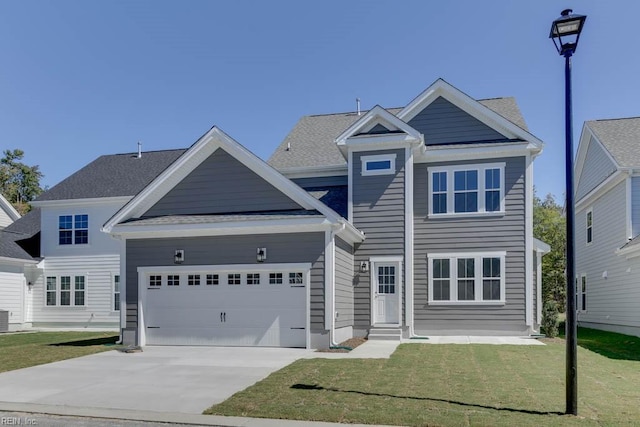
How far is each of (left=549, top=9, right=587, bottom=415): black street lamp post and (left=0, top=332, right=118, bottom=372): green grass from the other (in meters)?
10.7

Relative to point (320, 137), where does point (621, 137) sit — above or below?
below

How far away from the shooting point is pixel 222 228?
14.7 m

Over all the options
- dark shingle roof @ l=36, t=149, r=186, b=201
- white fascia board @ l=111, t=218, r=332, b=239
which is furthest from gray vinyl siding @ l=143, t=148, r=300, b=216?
dark shingle roof @ l=36, t=149, r=186, b=201

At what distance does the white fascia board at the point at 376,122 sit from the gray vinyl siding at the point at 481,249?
6.41 ft

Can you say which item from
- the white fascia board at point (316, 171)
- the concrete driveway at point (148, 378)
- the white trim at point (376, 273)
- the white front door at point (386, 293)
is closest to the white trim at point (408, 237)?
the white trim at point (376, 273)

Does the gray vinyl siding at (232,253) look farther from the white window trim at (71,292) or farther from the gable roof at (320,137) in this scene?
the white window trim at (71,292)

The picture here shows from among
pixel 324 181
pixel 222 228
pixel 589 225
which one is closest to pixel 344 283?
pixel 222 228

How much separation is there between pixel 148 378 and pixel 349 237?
7.97m

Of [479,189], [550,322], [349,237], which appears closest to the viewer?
[349,237]

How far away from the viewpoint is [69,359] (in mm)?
12570

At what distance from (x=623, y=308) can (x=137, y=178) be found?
20.9m

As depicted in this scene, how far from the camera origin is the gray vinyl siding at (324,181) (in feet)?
64.0

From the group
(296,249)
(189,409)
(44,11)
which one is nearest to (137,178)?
(44,11)

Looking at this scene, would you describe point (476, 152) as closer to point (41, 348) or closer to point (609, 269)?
point (609, 269)
